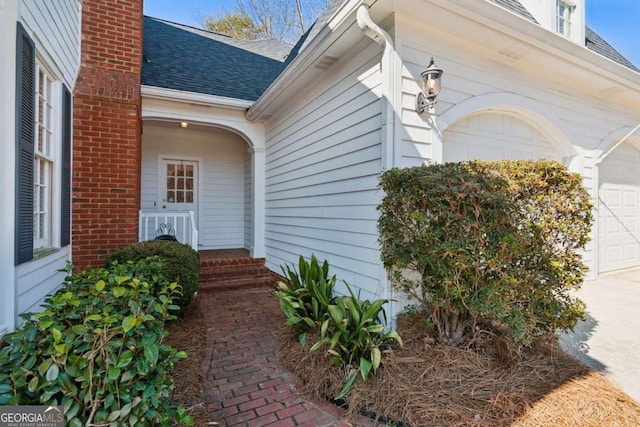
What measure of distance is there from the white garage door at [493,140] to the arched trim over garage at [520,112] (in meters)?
0.09

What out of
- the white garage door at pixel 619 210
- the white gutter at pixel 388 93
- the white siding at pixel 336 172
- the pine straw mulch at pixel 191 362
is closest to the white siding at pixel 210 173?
the white siding at pixel 336 172

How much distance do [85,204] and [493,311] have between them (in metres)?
4.84

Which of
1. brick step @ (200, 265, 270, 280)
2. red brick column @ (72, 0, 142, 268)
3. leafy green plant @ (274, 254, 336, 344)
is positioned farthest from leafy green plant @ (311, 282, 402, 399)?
brick step @ (200, 265, 270, 280)

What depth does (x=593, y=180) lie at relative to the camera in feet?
17.0

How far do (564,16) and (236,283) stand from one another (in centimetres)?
696

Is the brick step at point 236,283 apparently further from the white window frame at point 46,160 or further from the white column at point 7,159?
the white column at point 7,159

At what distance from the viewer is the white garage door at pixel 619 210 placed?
216 inches

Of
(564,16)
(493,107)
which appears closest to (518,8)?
(564,16)

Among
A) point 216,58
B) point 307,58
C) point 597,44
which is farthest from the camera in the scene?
point 216,58

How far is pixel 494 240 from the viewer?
2391 millimetres

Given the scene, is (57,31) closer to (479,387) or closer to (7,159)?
(7,159)

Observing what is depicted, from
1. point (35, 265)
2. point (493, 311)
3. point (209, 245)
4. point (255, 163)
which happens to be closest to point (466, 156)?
point (493, 311)

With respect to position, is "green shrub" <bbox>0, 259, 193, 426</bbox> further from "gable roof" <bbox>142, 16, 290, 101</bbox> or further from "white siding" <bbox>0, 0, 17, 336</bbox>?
"gable roof" <bbox>142, 16, 290, 101</bbox>

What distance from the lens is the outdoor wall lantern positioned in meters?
3.00
